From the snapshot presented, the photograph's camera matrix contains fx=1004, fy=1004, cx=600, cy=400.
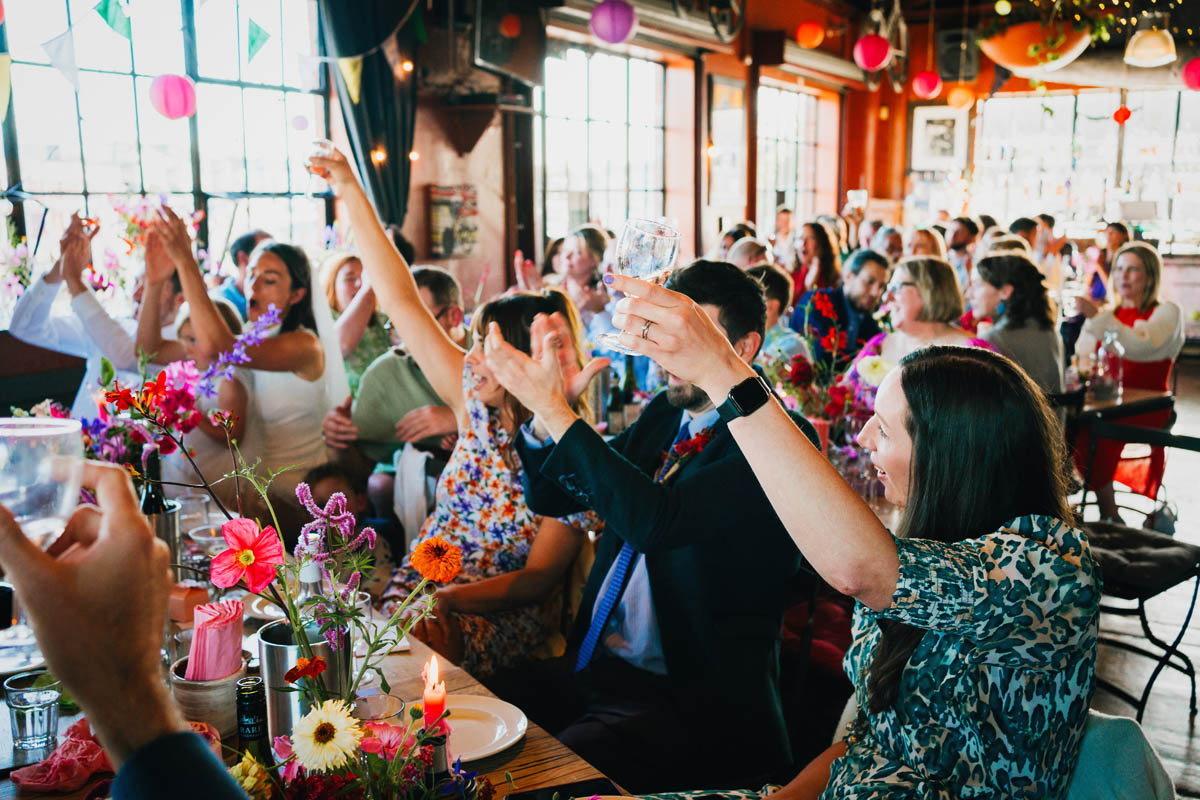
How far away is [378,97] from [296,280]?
133 inches

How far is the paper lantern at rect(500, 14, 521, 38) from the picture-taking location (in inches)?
272

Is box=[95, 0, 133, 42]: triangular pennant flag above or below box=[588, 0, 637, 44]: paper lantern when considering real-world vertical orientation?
below

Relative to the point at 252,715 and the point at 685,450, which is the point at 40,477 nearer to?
the point at 252,715

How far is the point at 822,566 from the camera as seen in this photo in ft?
3.87

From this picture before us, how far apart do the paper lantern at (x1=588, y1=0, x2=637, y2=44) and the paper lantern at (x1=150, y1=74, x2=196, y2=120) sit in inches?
110

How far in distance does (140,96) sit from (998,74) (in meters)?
11.5

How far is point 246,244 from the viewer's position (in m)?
4.83

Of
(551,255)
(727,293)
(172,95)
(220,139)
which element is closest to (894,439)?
(727,293)

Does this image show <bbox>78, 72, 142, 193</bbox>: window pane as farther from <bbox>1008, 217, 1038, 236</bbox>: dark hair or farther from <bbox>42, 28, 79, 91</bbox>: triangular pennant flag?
<bbox>1008, 217, 1038, 236</bbox>: dark hair

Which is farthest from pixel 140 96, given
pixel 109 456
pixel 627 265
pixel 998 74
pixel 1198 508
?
pixel 998 74

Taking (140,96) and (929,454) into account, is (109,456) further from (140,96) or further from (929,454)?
(140,96)

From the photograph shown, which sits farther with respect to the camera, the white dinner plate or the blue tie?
the blue tie

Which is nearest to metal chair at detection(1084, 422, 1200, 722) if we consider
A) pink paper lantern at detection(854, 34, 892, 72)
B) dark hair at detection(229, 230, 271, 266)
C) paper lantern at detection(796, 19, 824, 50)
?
dark hair at detection(229, 230, 271, 266)

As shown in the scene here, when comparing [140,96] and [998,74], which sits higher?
[998,74]
